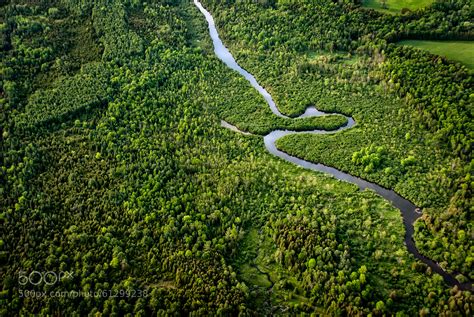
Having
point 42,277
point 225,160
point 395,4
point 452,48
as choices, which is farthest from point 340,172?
point 395,4

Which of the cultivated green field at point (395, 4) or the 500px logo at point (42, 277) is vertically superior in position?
the cultivated green field at point (395, 4)

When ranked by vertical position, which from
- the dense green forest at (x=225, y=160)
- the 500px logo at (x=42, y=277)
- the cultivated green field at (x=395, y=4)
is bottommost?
the 500px logo at (x=42, y=277)

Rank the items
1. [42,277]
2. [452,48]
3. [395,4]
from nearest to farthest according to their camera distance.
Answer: [42,277] < [452,48] < [395,4]

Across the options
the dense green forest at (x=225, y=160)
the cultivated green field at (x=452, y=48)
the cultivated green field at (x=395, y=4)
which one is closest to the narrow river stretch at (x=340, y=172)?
the dense green forest at (x=225, y=160)

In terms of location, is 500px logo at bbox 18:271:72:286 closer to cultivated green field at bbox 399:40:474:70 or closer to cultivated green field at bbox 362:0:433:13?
cultivated green field at bbox 399:40:474:70

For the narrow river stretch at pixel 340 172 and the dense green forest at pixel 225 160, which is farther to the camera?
the narrow river stretch at pixel 340 172

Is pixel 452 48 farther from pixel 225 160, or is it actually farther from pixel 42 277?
pixel 42 277

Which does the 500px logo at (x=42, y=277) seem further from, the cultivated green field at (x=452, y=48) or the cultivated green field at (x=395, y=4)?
the cultivated green field at (x=395, y=4)
